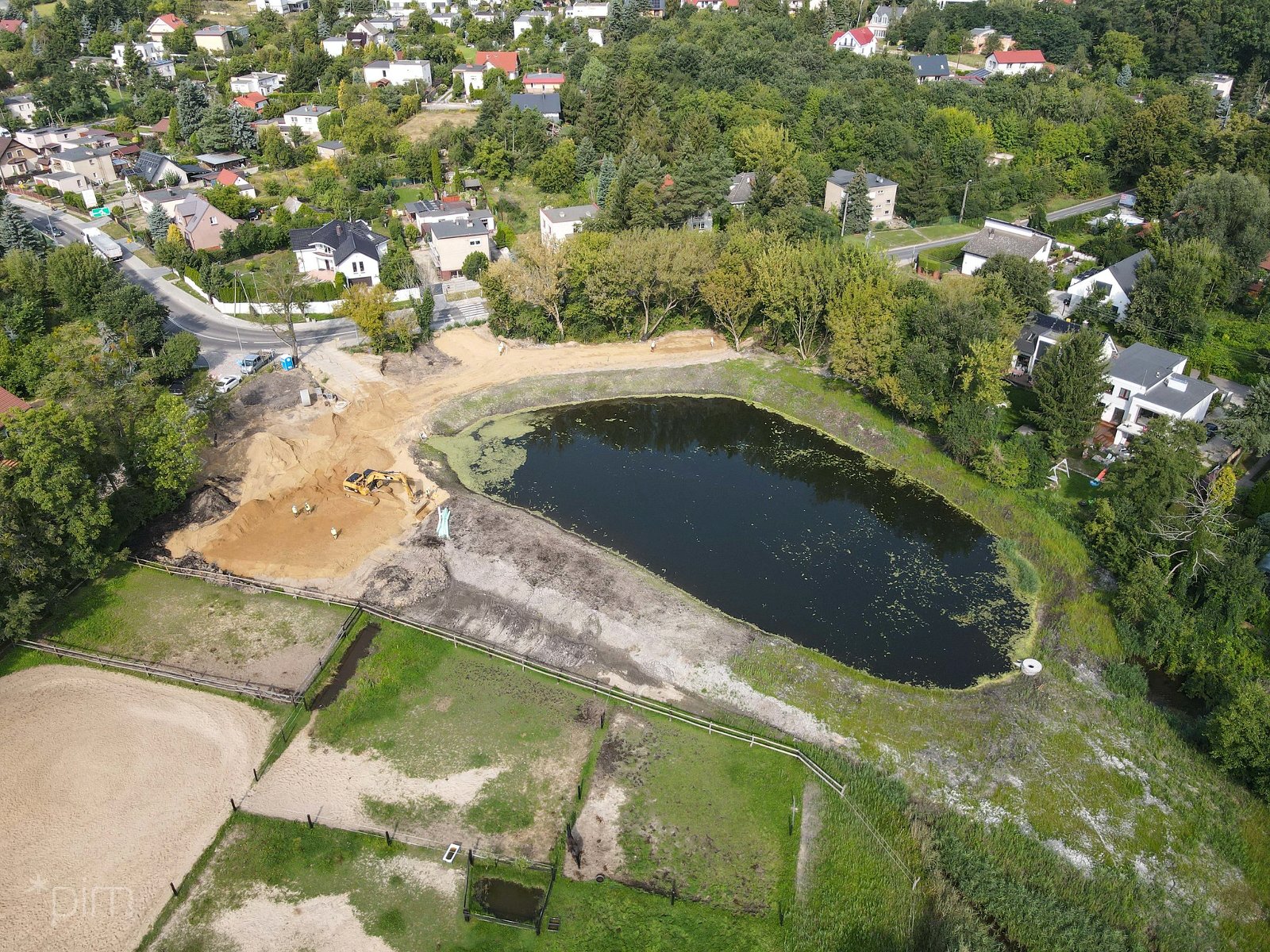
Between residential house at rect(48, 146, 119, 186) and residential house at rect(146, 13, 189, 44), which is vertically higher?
residential house at rect(146, 13, 189, 44)

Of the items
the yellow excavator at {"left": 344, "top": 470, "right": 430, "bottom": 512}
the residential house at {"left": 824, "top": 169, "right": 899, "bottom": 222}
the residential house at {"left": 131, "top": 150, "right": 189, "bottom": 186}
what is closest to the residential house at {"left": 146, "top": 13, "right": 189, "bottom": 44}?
the residential house at {"left": 131, "top": 150, "right": 189, "bottom": 186}

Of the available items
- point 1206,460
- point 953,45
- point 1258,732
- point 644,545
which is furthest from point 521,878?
point 953,45

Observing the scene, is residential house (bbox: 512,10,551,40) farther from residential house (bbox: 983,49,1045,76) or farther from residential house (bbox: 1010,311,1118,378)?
residential house (bbox: 1010,311,1118,378)

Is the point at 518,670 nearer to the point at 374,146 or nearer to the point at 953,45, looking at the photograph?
the point at 374,146

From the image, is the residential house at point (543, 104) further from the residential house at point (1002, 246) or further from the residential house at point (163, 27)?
the residential house at point (163, 27)

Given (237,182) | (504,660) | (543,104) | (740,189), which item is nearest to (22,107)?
(237,182)

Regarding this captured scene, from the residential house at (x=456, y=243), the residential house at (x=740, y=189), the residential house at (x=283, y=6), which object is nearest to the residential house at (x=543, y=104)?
the residential house at (x=740, y=189)

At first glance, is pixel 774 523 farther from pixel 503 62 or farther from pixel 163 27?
pixel 163 27
